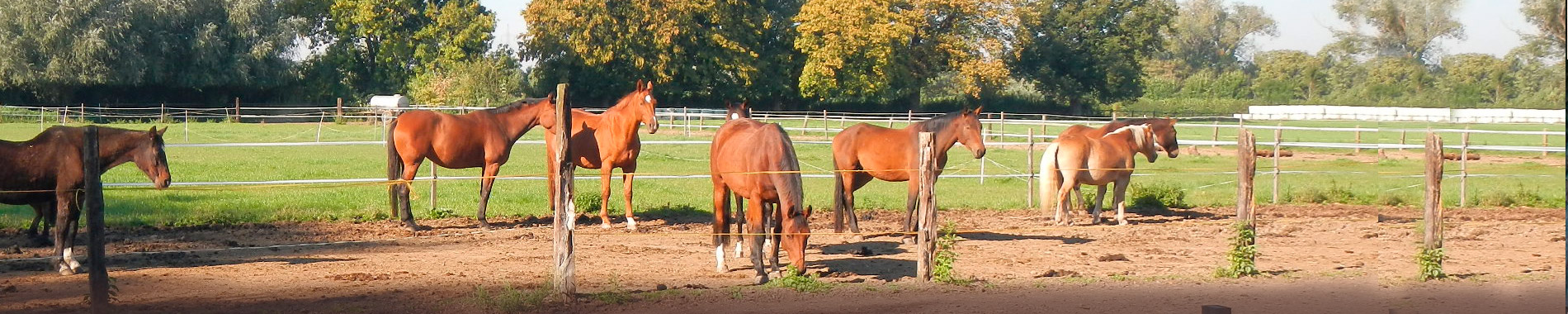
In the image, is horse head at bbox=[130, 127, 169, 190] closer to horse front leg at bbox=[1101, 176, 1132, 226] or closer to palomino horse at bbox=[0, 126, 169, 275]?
palomino horse at bbox=[0, 126, 169, 275]

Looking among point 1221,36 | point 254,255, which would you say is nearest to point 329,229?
point 254,255

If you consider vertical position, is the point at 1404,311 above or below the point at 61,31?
below

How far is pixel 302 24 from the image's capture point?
44.1m

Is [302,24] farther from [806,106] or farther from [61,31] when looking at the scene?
[806,106]

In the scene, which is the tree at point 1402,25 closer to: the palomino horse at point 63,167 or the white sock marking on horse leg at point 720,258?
the white sock marking on horse leg at point 720,258

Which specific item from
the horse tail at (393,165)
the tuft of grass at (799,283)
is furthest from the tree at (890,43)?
the tuft of grass at (799,283)

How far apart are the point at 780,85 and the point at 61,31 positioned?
24.0 meters

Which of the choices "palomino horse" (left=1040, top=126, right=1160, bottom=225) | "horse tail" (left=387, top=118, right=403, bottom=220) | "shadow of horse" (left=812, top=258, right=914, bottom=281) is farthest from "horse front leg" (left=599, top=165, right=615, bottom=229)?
"palomino horse" (left=1040, top=126, right=1160, bottom=225)

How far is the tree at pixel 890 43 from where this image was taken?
45.0 metres

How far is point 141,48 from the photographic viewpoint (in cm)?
4006

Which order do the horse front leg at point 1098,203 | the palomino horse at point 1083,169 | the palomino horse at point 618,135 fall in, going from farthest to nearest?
the horse front leg at point 1098,203 < the palomino horse at point 1083,169 < the palomino horse at point 618,135

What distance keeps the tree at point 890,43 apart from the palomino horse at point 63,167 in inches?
1469

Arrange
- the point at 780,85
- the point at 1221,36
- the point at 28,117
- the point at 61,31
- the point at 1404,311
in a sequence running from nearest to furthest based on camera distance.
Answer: the point at 1404,311 < the point at 28,117 < the point at 61,31 < the point at 780,85 < the point at 1221,36

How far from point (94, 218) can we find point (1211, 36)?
2615 inches
